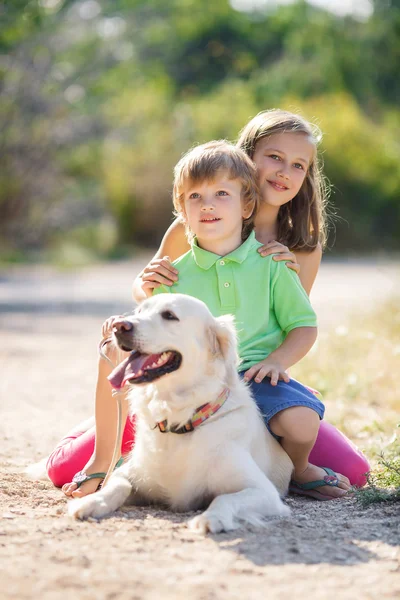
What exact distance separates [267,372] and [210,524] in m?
0.91

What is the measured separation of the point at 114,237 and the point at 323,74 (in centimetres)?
1670

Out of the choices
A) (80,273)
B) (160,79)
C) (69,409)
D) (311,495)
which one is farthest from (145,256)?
(311,495)

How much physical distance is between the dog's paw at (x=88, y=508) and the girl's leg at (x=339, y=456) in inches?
53.1

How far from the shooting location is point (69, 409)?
614cm

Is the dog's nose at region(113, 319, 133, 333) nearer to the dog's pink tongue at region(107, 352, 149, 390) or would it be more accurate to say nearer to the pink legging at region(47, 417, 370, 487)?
the dog's pink tongue at region(107, 352, 149, 390)

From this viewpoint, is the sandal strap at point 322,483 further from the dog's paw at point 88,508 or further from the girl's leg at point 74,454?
the dog's paw at point 88,508

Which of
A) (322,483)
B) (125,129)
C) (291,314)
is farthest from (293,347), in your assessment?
(125,129)

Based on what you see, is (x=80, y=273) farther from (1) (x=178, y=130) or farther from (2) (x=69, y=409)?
(2) (x=69, y=409)

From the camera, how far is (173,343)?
10.6ft

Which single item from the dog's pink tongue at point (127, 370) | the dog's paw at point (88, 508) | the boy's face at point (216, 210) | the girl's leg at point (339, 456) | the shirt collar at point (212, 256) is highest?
the boy's face at point (216, 210)

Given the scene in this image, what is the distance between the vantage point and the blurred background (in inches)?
846

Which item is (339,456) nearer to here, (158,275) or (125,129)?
(158,275)

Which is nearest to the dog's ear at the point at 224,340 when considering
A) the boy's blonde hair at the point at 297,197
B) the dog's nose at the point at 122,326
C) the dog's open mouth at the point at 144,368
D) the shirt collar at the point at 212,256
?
the dog's open mouth at the point at 144,368

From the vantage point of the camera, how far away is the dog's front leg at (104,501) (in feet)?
10.6
